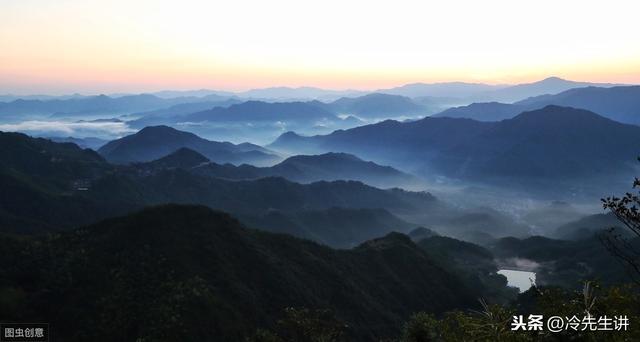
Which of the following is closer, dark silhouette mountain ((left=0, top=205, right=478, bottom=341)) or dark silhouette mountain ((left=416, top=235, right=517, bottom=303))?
dark silhouette mountain ((left=0, top=205, right=478, bottom=341))

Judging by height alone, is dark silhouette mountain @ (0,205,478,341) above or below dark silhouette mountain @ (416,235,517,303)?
above

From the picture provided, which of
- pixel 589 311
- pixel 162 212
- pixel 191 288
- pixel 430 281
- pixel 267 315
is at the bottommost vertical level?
pixel 430 281

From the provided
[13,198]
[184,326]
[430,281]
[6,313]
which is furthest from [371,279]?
[13,198]

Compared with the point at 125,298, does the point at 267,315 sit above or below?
below

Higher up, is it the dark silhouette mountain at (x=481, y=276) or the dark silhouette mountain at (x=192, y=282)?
the dark silhouette mountain at (x=192, y=282)

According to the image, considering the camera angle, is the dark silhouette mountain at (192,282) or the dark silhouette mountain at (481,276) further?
the dark silhouette mountain at (481,276)

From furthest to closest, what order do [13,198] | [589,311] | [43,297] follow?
1. [13,198]
2. [43,297]
3. [589,311]

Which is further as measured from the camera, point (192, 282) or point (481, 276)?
point (481, 276)

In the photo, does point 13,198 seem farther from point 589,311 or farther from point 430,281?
point 589,311
